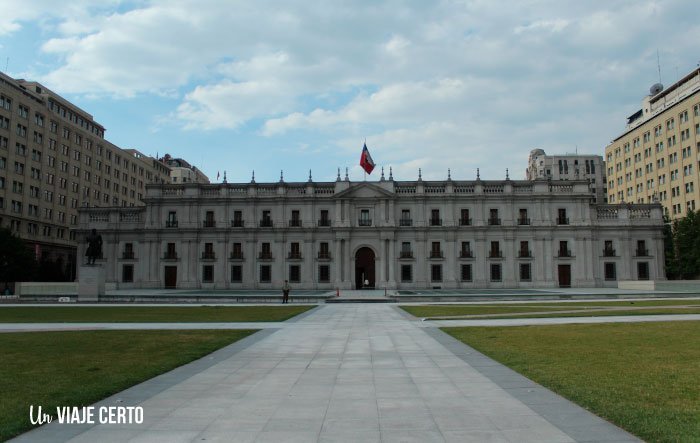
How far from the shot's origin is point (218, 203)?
67.3 meters

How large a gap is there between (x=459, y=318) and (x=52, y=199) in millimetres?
70135

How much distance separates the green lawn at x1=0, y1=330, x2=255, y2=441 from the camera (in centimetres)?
853

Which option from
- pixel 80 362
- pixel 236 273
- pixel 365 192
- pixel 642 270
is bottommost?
pixel 80 362


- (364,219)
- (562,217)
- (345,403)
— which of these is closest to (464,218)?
(562,217)

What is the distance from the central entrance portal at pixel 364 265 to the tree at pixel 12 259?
3717 cm

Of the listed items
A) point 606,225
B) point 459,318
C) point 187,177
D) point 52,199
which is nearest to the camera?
point 459,318

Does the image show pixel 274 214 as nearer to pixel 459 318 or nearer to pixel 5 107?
pixel 5 107

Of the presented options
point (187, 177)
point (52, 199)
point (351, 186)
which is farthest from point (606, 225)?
point (187, 177)

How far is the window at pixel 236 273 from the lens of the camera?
218 feet

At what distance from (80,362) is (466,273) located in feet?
185

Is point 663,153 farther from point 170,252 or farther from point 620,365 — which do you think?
point 620,365

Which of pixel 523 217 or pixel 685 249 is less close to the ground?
pixel 523 217

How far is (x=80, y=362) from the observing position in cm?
1219

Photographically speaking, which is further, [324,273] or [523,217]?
[324,273]
